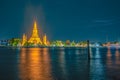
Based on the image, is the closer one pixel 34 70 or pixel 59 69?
pixel 34 70

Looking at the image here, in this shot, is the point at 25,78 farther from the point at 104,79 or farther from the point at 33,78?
the point at 104,79

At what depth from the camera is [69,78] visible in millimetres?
28688

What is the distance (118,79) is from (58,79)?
17.4 feet

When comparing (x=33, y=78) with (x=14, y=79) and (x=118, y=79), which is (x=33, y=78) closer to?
(x=14, y=79)

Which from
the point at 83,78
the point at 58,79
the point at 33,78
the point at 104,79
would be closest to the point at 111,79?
the point at 104,79

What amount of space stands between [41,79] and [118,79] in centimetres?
686

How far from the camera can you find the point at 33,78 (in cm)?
2847

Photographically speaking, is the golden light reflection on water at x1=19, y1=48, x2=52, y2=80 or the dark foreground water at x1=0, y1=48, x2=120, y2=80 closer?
the golden light reflection on water at x1=19, y1=48, x2=52, y2=80

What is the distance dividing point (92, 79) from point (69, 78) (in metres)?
2.12

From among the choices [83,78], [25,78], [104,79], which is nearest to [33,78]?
[25,78]

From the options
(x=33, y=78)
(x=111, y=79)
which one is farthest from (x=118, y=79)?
(x=33, y=78)

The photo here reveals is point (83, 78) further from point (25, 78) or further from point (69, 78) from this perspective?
point (25, 78)

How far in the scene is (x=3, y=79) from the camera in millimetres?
27469

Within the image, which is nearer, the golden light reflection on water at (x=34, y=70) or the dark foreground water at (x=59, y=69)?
the golden light reflection on water at (x=34, y=70)
